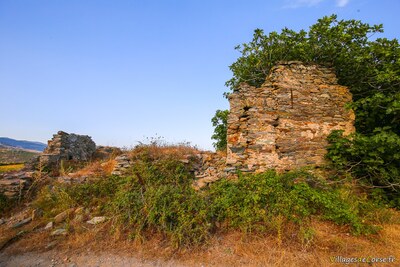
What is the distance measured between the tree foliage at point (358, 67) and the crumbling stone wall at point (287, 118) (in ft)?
1.71

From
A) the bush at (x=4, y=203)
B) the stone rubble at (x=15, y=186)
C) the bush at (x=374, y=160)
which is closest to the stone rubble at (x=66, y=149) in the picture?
the stone rubble at (x=15, y=186)

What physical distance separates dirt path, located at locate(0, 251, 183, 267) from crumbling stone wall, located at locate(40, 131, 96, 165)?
6.39 m

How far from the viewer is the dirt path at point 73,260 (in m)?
3.08

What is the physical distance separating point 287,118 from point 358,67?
12.1 ft

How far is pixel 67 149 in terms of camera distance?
973 centimetres

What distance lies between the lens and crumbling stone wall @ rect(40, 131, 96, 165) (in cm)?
883

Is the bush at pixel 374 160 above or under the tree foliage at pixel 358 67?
under

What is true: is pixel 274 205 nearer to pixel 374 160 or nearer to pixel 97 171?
pixel 374 160

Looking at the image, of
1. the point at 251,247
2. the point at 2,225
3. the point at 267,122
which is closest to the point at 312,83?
the point at 267,122

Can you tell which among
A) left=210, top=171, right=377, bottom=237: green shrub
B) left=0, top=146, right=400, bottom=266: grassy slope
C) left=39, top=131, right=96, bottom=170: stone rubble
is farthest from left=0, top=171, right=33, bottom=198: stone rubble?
left=210, top=171, right=377, bottom=237: green shrub

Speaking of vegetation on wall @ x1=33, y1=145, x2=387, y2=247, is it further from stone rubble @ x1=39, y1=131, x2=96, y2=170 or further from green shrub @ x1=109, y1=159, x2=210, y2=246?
stone rubble @ x1=39, y1=131, x2=96, y2=170

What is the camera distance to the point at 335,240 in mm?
3383

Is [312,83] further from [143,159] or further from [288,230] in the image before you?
[143,159]

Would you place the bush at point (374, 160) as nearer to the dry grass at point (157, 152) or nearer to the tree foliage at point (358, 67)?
the tree foliage at point (358, 67)
